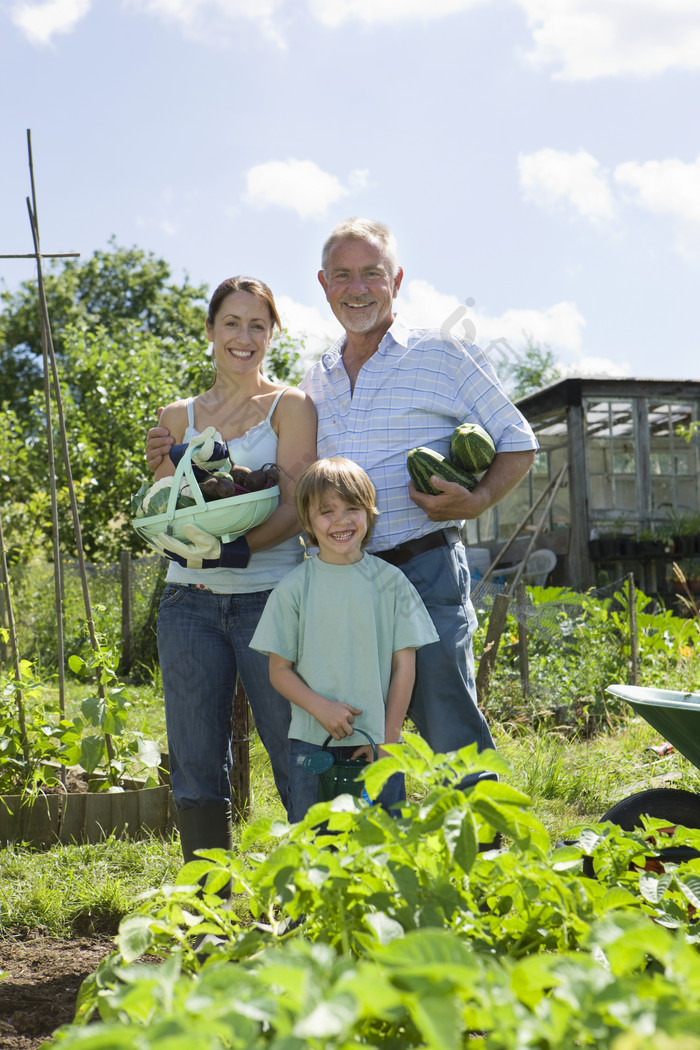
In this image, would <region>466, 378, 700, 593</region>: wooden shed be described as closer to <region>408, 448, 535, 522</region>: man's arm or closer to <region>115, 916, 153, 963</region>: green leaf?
<region>408, 448, 535, 522</region>: man's arm

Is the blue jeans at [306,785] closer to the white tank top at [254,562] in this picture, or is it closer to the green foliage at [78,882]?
the white tank top at [254,562]

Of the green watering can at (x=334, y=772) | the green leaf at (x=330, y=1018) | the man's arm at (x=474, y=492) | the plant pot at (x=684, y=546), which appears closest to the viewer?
the green leaf at (x=330, y=1018)

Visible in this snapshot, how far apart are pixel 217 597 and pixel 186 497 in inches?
13.5

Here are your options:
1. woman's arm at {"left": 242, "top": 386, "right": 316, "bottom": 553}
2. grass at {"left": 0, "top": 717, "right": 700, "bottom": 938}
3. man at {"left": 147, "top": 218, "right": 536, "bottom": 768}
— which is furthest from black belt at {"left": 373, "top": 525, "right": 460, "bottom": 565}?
grass at {"left": 0, "top": 717, "right": 700, "bottom": 938}

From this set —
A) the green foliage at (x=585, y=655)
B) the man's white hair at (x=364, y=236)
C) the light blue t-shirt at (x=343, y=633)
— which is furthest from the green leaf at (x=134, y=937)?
the green foliage at (x=585, y=655)

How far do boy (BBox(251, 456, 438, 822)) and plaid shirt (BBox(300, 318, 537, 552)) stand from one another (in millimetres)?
146

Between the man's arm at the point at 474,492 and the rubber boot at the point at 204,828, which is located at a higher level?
the man's arm at the point at 474,492

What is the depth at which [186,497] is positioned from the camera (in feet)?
7.24

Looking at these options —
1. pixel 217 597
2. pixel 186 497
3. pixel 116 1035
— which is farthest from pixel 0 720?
pixel 116 1035

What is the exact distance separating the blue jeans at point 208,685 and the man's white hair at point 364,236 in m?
0.97

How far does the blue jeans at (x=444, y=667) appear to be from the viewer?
236 centimetres

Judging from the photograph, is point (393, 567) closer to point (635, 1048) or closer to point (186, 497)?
point (186, 497)

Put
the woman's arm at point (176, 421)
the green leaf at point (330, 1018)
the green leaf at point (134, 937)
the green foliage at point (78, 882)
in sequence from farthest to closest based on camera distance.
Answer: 1. the green foliage at point (78, 882)
2. the woman's arm at point (176, 421)
3. the green leaf at point (134, 937)
4. the green leaf at point (330, 1018)

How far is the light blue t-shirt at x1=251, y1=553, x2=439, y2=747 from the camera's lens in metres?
2.22
